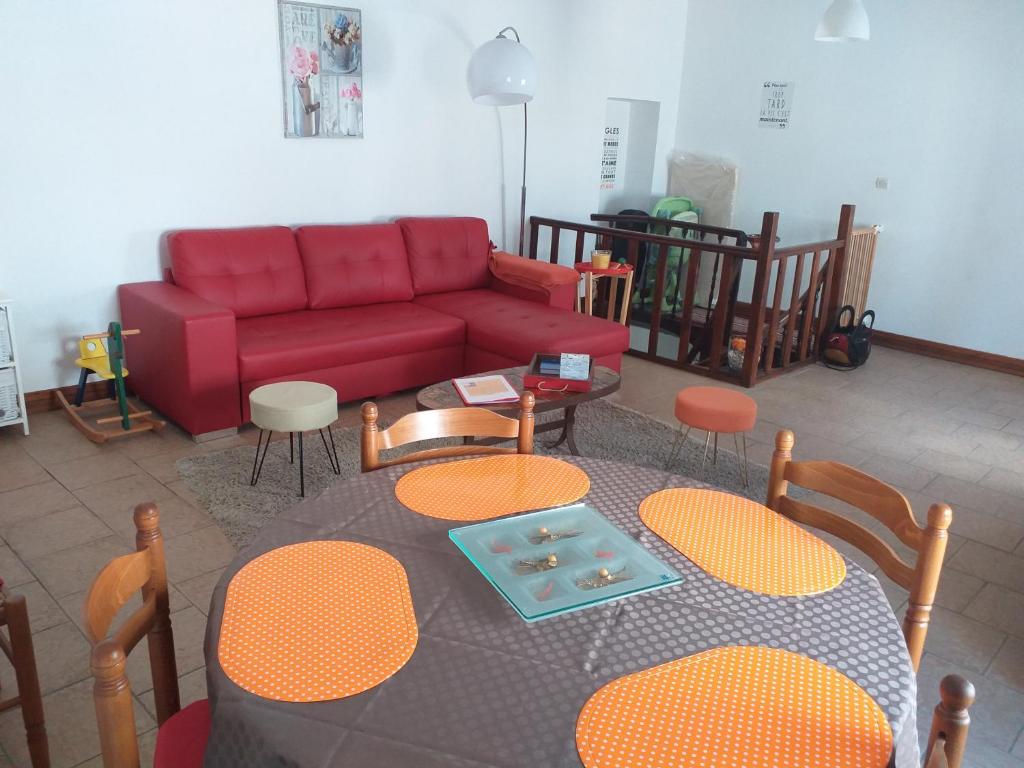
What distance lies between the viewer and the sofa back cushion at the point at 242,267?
394 cm

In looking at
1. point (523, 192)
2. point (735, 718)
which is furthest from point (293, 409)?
point (523, 192)

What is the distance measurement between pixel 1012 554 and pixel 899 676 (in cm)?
220

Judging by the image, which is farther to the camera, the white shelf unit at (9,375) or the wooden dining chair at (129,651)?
the white shelf unit at (9,375)

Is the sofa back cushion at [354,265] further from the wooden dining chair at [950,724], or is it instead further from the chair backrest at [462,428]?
the wooden dining chair at [950,724]

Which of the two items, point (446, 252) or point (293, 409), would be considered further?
point (446, 252)

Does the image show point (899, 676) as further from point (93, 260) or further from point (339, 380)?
point (93, 260)

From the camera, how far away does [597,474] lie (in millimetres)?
1841

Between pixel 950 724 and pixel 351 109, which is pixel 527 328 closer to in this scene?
pixel 351 109

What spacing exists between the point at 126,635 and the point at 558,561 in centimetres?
72

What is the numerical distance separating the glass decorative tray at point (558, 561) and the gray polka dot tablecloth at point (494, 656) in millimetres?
22

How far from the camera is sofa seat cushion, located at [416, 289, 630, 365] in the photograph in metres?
4.02

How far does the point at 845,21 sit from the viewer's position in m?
4.60

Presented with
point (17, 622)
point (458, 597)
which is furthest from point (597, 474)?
point (17, 622)

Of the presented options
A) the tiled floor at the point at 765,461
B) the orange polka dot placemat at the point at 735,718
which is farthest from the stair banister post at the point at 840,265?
the orange polka dot placemat at the point at 735,718
